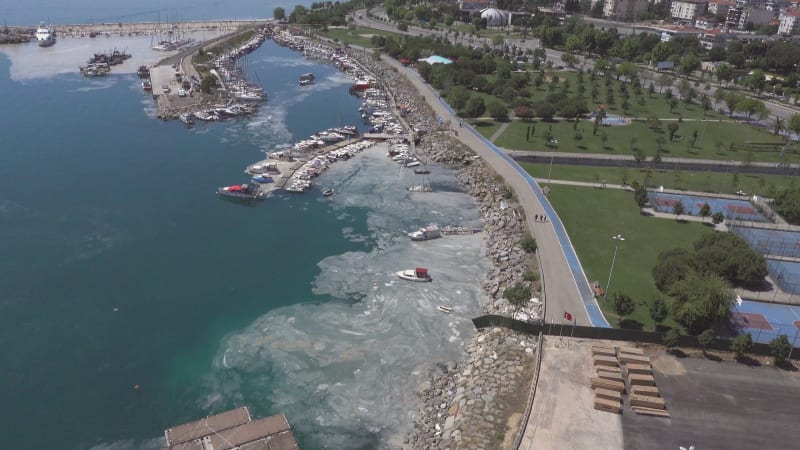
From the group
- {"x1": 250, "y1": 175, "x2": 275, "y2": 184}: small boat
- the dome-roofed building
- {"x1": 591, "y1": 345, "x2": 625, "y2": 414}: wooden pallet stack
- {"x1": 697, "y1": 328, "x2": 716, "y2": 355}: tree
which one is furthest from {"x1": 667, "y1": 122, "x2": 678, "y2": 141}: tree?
the dome-roofed building

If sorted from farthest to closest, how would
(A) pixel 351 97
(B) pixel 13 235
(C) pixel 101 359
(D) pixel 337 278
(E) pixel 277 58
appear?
(E) pixel 277 58 → (A) pixel 351 97 → (B) pixel 13 235 → (D) pixel 337 278 → (C) pixel 101 359

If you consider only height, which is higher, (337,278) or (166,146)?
(166,146)

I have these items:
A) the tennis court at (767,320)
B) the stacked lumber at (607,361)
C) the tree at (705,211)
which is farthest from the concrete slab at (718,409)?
the tree at (705,211)

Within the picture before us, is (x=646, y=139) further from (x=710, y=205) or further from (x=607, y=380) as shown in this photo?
(x=607, y=380)

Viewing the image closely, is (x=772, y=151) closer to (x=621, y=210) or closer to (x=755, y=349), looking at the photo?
(x=621, y=210)

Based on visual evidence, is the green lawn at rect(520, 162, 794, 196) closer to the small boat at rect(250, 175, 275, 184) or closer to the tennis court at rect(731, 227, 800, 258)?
the tennis court at rect(731, 227, 800, 258)

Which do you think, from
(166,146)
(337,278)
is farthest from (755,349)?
(166,146)
